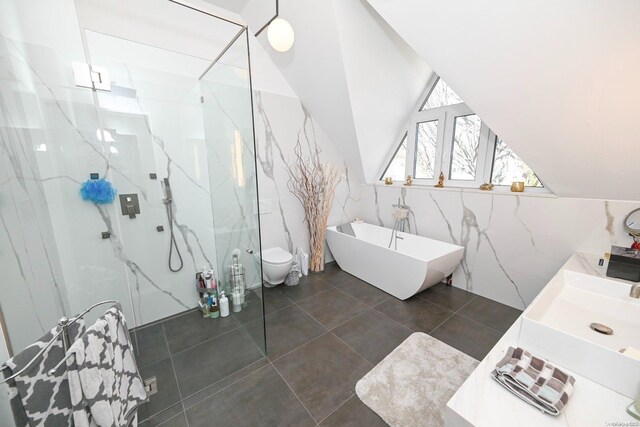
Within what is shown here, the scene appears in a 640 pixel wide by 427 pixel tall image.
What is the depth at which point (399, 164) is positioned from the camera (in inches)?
145

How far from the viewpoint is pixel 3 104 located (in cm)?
141

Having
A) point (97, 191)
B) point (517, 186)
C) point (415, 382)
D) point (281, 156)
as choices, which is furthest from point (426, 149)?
point (97, 191)

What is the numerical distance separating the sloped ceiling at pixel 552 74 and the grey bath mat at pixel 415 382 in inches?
69.3

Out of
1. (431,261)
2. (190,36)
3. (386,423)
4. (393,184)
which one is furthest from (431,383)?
(190,36)

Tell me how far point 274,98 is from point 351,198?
1.84 meters

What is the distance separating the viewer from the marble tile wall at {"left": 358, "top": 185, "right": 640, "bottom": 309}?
2.08 meters

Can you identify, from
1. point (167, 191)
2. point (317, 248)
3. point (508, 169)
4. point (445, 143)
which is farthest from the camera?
point (317, 248)

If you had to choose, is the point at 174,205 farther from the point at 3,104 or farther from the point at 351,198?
the point at 351,198

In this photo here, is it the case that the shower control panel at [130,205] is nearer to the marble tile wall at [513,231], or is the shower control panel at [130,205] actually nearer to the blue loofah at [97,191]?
the blue loofah at [97,191]

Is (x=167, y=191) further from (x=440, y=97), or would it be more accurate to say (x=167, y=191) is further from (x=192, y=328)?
(x=440, y=97)

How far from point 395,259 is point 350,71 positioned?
202cm

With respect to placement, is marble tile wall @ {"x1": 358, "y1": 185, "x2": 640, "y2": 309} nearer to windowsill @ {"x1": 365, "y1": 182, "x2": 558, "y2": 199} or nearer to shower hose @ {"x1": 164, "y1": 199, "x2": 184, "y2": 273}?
windowsill @ {"x1": 365, "y1": 182, "x2": 558, "y2": 199}

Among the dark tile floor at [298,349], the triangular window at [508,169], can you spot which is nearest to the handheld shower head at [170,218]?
the dark tile floor at [298,349]

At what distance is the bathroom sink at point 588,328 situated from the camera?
97cm
